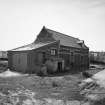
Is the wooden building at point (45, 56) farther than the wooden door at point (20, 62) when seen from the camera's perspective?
No

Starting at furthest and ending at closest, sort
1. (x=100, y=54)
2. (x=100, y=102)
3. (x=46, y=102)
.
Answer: (x=100, y=54) → (x=46, y=102) → (x=100, y=102)

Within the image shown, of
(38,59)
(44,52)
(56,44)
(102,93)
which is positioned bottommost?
(102,93)

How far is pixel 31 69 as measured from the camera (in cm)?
1855

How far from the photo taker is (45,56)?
2012cm

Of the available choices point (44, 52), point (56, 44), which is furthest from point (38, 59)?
point (56, 44)

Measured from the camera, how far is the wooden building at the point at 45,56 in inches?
742

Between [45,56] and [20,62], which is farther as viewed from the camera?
[20,62]

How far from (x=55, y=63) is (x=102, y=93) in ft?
44.7

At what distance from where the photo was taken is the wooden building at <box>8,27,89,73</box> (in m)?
18.9

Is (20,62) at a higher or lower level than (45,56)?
lower

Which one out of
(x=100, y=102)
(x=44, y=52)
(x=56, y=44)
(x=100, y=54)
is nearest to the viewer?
(x=100, y=102)

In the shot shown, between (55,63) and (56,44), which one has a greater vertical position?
(56,44)

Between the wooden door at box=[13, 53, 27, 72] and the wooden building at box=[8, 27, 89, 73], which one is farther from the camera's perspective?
the wooden door at box=[13, 53, 27, 72]

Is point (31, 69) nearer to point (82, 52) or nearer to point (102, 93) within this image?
point (102, 93)
